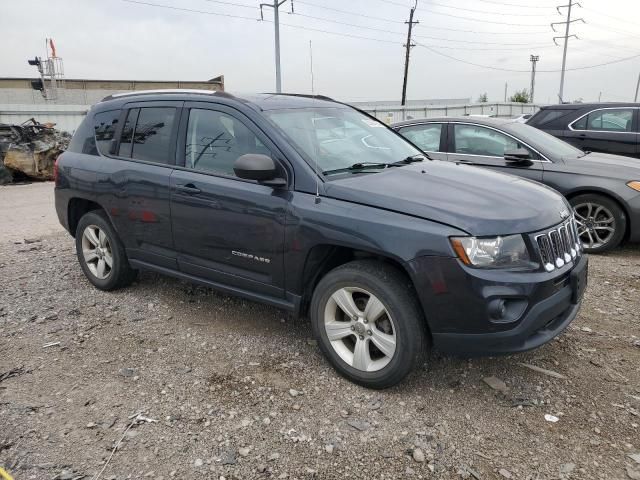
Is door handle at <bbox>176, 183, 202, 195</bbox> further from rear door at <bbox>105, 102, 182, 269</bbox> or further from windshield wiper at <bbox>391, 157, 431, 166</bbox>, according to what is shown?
windshield wiper at <bbox>391, 157, 431, 166</bbox>

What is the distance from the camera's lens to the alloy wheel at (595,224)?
581 cm

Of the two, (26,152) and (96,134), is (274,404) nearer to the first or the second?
(96,134)

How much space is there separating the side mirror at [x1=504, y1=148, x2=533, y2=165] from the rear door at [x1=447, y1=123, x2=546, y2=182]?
2.3 inches

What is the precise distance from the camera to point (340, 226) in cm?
305

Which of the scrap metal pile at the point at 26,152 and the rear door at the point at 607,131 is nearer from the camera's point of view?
the rear door at the point at 607,131

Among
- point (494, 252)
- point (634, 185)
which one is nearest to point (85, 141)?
point (494, 252)

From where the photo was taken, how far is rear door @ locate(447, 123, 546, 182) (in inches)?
245

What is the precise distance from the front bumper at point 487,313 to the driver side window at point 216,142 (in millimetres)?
1515

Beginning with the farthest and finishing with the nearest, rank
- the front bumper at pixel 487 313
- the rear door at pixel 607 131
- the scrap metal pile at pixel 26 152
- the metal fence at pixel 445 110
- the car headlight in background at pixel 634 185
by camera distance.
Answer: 1. the metal fence at pixel 445 110
2. the scrap metal pile at pixel 26 152
3. the rear door at pixel 607 131
4. the car headlight in background at pixel 634 185
5. the front bumper at pixel 487 313

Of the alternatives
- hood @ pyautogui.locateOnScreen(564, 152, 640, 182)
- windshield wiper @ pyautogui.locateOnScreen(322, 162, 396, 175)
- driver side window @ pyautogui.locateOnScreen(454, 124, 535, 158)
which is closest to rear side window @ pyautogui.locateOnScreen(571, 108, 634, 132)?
hood @ pyautogui.locateOnScreen(564, 152, 640, 182)

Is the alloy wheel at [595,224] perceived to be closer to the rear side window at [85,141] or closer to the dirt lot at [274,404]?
the dirt lot at [274,404]

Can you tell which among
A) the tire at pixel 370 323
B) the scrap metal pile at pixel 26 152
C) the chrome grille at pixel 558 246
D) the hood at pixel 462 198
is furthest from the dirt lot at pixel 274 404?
the scrap metal pile at pixel 26 152

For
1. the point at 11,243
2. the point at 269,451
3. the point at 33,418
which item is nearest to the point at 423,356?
the point at 269,451

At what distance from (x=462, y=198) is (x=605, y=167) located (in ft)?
12.6
